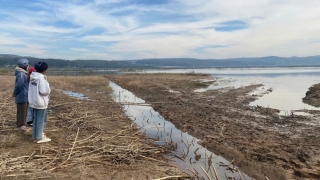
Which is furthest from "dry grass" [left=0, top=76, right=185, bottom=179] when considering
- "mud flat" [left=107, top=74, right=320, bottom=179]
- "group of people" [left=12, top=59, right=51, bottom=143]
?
"mud flat" [left=107, top=74, right=320, bottom=179]

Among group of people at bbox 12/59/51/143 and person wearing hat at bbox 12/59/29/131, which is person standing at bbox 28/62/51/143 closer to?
group of people at bbox 12/59/51/143

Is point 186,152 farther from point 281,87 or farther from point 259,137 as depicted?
point 281,87

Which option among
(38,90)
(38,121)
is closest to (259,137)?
(38,121)

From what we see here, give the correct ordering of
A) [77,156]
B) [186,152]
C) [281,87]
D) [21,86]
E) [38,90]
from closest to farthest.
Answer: [77,156] → [38,90] → [21,86] → [186,152] → [281,87]

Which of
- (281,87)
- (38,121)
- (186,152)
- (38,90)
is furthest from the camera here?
(281,87)

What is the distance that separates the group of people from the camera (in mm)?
6266

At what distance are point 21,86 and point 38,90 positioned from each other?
1214 mm

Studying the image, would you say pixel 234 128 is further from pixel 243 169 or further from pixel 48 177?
pixel 48 177

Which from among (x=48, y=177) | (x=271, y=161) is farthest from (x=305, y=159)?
(x=48, y=177)

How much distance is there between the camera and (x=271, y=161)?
6.53m

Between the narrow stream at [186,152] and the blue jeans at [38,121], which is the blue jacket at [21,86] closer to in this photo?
the blue jeans at [38,121]

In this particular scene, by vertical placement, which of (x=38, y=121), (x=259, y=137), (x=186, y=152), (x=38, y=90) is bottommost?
(x=186, y=152)

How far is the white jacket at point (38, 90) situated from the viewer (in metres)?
6.22

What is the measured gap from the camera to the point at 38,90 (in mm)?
6281
